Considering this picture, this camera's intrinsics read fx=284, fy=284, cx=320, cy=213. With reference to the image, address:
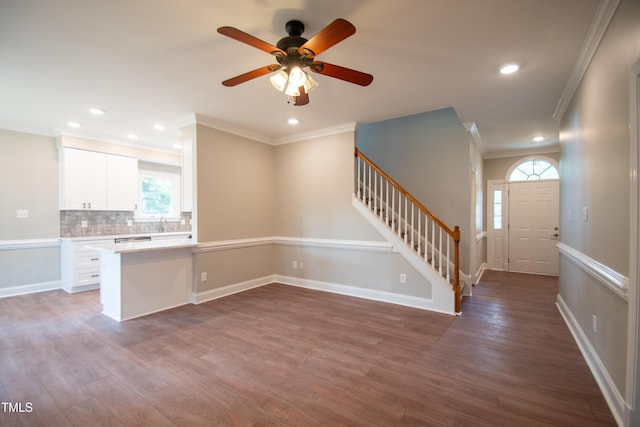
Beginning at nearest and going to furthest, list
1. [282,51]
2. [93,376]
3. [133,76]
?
[282,51] < [93,376] < [133,76]

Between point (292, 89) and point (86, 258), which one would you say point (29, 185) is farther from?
point (292, 89)

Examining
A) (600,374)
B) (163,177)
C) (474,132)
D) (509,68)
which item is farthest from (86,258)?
(474,132)

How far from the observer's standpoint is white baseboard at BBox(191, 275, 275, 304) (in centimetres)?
412

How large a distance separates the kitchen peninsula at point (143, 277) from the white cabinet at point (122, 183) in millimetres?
1886

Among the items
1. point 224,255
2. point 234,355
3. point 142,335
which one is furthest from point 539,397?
point 224,255

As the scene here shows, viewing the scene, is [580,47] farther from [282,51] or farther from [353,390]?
[353,390]

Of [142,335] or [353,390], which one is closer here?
[353,390]

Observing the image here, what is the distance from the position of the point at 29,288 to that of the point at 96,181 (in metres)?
1.99

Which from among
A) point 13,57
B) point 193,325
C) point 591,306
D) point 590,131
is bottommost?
point 193,325

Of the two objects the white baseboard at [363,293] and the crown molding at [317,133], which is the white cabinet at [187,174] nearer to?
the crown molding at [317,133]

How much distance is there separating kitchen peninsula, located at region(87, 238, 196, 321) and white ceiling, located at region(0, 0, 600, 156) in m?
1.88

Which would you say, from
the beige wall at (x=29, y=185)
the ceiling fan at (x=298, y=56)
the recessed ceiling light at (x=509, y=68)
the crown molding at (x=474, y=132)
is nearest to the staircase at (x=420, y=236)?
the crown molding at (x=474, y=132)

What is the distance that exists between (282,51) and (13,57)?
249 centimetres

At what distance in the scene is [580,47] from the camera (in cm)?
237
